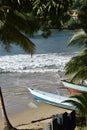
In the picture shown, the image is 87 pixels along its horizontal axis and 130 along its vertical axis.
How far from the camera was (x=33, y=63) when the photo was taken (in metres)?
40.7

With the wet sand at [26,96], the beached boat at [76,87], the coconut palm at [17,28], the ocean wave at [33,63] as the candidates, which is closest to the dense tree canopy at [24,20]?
the coconut palm at [17,28]

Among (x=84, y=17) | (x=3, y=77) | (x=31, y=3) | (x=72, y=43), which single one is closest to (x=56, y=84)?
(x=3, y=77)

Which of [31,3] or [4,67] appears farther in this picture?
[4,67]

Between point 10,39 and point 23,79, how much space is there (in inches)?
697

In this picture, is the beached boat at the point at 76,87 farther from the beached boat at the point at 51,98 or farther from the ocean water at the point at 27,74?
the ocean water at the point at 27,74

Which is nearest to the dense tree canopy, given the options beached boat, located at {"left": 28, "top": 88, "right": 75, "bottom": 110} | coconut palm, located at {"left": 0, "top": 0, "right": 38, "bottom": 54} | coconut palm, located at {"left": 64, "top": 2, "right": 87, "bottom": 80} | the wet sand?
coconut palm, located at {"left": 0, "top": 0, "right": 38, "bottom": 54}

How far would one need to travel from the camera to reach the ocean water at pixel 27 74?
24.0m

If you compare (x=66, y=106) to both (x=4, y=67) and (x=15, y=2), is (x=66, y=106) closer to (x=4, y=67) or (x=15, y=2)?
(x=15, y=2)

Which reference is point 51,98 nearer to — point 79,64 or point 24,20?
point 79,64

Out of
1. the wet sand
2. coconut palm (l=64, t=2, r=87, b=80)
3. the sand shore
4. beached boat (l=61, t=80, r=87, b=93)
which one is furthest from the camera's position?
beached boat (l=61, t=80, r=87, b=93)

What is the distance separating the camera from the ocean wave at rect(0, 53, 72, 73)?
37.3m

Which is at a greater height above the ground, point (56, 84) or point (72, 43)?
point (72, 43)

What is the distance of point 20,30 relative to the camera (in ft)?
48.1

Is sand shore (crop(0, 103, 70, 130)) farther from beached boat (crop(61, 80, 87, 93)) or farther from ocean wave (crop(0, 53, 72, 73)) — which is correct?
ocean wave (crop(0, 53, 72, 73))
